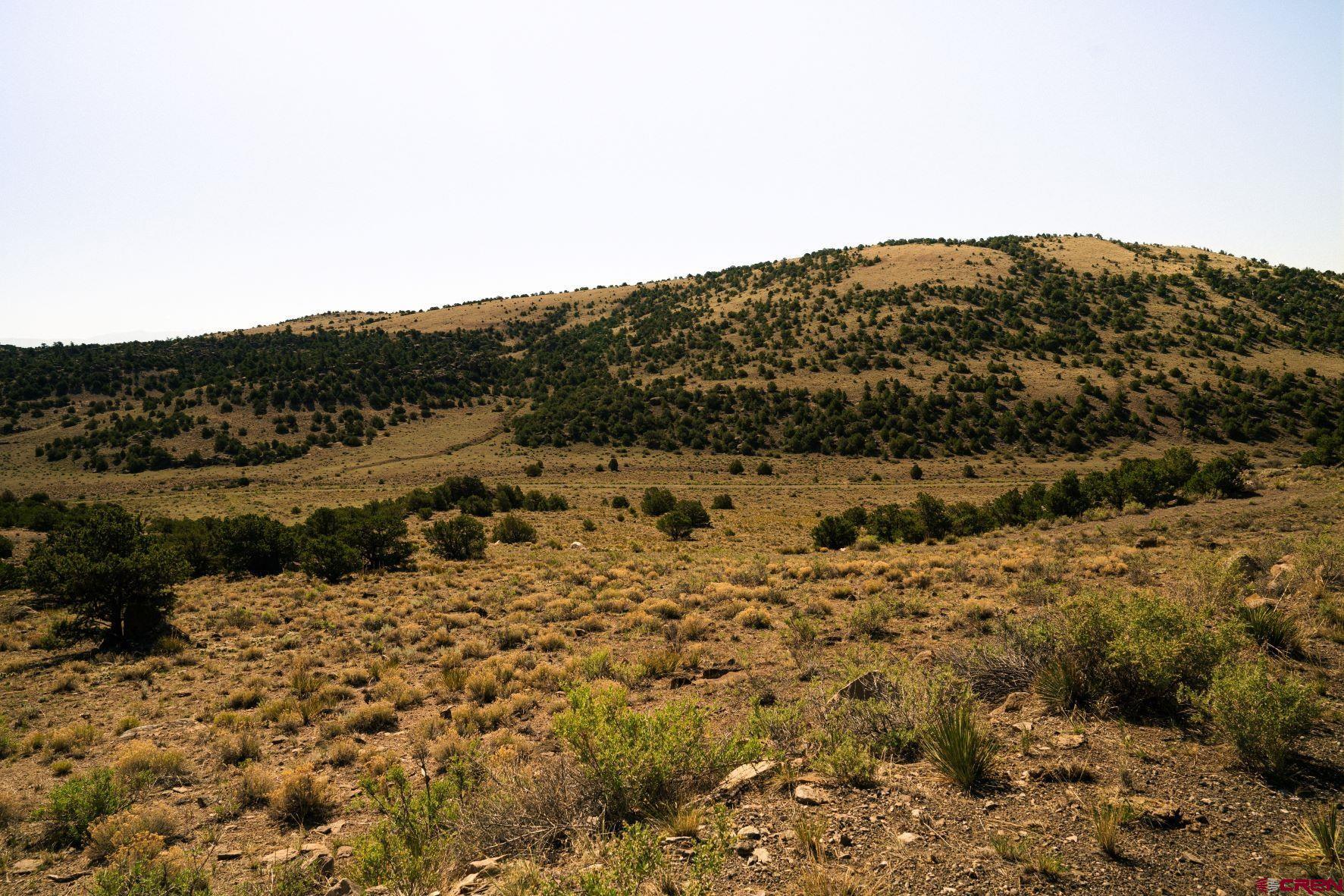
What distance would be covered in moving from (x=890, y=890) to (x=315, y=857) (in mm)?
5458

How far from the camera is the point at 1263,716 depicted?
16.0ft

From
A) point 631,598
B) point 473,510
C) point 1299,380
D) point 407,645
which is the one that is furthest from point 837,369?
point 407,645

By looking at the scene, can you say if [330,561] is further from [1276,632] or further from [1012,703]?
[1276,632]

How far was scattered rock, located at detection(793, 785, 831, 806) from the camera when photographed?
5098 millimetres

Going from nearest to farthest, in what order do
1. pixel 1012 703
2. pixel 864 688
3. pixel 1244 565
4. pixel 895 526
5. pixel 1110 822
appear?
pixel 1110 822 < pixel 1012 703 < pixel 864 688 < pixel 1244 565 < pixel 895 526

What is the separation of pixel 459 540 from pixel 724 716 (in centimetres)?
1795

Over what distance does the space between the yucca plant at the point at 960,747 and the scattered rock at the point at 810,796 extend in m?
1.17


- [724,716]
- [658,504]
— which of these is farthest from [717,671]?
[658,504]

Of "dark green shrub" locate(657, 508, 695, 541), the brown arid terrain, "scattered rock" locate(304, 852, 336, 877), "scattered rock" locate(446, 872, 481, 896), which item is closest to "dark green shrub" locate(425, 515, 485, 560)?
the brown arid terrain

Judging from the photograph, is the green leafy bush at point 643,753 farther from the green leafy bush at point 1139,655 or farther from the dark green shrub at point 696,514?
the dark green shrub at point 696,514

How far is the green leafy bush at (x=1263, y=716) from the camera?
15.8ft

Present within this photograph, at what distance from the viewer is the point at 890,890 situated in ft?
12.6

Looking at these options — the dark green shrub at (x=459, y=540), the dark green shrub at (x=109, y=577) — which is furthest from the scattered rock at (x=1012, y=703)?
the dark green shrub at (x=459, y=540)

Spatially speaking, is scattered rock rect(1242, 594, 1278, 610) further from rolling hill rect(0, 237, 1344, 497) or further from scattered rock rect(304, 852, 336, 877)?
rolling hill rect(0, 237, 1344, 497)
